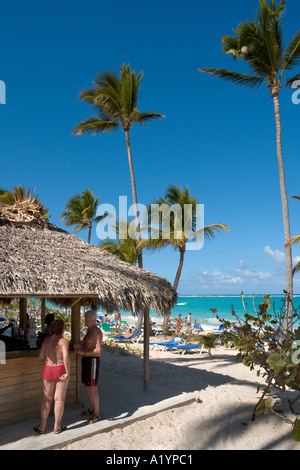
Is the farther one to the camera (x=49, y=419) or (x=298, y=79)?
(x=298, y=79)

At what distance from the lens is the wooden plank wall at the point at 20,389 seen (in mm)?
4969

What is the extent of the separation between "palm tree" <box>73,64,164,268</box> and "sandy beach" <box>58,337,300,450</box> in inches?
372

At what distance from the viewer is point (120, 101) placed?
1700cm

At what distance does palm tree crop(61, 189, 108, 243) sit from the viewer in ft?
99.0

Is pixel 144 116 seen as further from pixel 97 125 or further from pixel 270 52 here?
pixel 270 52

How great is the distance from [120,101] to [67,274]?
522 inches

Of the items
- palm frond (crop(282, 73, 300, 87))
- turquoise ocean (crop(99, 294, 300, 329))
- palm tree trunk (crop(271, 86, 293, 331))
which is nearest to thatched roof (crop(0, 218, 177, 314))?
palm tree trunk (crop(271, 86, 293, 331))

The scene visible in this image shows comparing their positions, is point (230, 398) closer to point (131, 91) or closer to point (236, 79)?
point (236, 79)

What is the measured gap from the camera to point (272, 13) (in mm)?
13133

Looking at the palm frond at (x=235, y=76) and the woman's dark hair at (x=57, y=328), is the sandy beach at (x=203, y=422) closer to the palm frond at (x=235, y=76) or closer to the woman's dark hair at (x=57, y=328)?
the woman's dark hair at (x=57, y=328)

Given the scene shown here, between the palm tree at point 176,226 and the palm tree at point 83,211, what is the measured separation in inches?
440

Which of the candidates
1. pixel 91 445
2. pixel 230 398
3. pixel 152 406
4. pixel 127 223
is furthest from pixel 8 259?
pixel 127 223

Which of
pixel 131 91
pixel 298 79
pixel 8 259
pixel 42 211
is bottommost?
pixel 8 259

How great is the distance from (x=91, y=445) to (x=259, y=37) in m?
14.1
